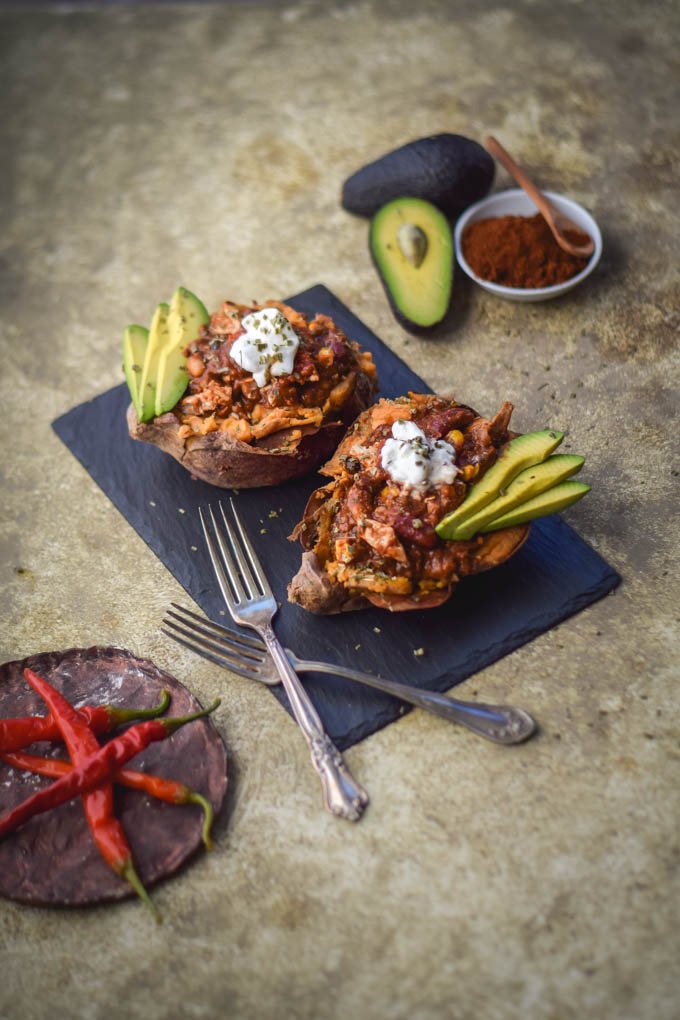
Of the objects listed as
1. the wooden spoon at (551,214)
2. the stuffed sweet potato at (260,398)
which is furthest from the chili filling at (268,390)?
the wooden spoon at (551,214)

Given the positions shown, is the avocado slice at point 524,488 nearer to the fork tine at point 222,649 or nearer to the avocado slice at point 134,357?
the fork tine at point 222,649

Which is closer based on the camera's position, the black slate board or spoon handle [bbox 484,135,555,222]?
the black slate board

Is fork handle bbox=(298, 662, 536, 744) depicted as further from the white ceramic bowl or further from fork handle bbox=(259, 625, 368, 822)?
the white ceramic bowl

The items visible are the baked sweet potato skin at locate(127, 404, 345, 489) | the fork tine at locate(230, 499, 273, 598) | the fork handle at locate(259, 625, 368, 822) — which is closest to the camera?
the fork handle at locate(259, 625, 368, 822)

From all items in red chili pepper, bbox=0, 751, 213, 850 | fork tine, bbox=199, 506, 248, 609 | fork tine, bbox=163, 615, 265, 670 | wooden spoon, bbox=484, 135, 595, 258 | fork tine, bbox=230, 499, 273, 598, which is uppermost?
wooden spoon, bbox=484, 135, 595, 258

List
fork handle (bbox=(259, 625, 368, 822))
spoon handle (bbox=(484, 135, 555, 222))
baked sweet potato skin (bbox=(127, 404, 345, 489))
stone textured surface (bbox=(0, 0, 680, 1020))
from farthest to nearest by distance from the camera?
1. spoon handle (bbox=(484, 135, 555, 222))
2. baked sweet potato skin (bbox=(127, 404, 345, 489))
3. fork handle (bbox=(259, 625, 368, 822))
4. stone textured surface (bbox=(0, 0, 680, 1020))

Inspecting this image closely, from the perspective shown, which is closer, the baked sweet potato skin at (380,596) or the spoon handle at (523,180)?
the baked sweet potato skin at (380,596)

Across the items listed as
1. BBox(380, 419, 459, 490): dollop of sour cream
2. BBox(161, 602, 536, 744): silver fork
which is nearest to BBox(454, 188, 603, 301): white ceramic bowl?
BBox(380, 419, 459, 490): dollop of sour cream
